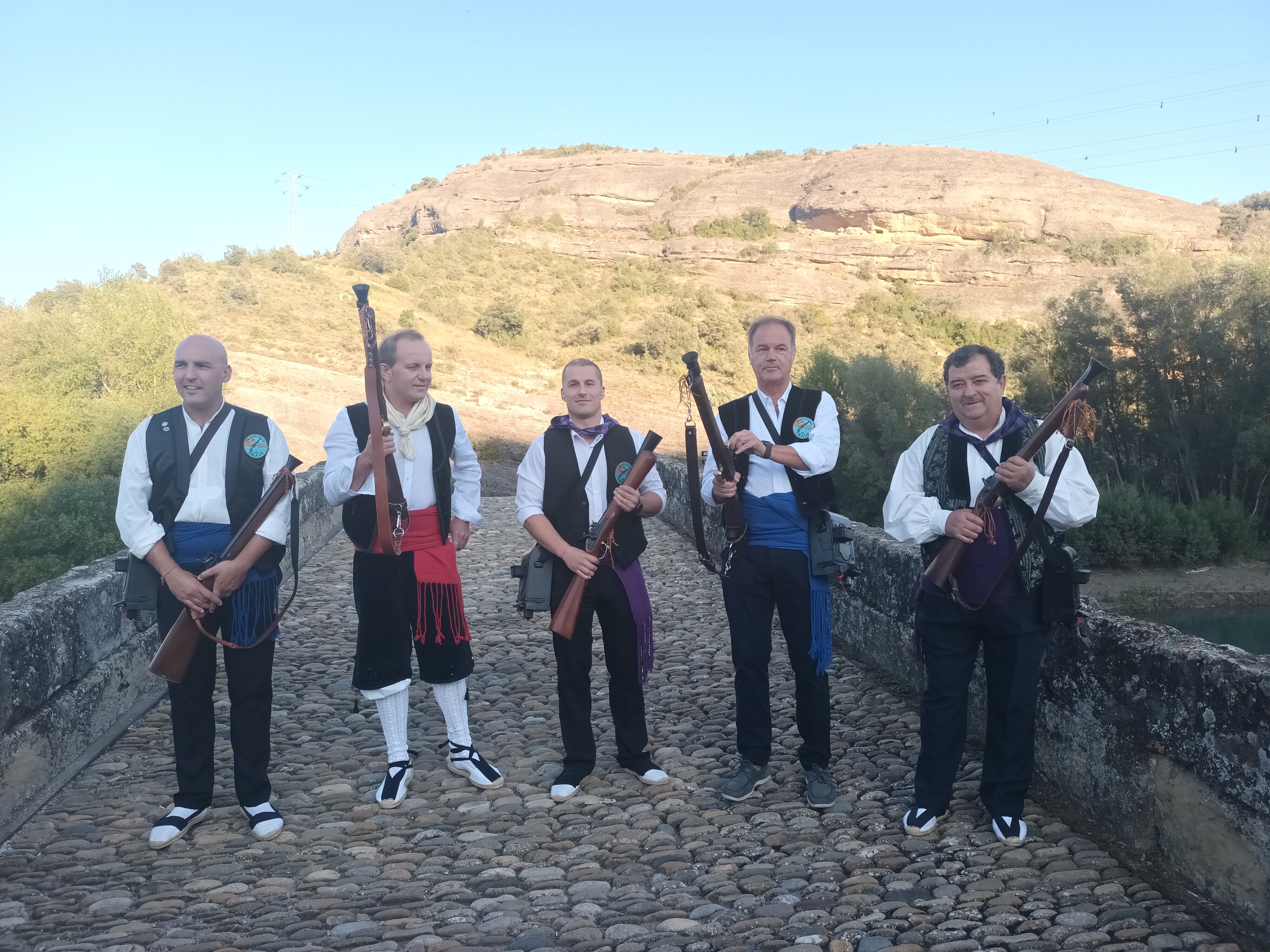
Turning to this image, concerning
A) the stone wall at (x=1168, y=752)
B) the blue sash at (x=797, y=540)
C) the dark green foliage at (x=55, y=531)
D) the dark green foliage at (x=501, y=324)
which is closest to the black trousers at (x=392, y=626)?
the blue sash at (x=797, y=540)

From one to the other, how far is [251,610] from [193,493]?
22.3 inches

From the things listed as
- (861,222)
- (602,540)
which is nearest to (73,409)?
(602,540)

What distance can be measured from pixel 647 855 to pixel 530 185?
72896mm

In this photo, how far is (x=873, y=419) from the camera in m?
18.0

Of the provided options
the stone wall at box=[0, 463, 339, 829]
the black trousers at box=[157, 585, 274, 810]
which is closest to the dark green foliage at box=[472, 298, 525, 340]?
the stone wall at box=[0, 463, 339, 829]

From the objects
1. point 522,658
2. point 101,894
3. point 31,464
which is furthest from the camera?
point 31,464

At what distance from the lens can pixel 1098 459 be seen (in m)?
17.2

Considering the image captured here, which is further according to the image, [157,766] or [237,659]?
[157,766]

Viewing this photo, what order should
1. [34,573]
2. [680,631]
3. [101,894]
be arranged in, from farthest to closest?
[34,573] → [680,631] → [101,894]

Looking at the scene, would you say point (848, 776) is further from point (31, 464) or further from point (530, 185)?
point (530, 185)

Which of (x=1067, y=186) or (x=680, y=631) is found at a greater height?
(x=1067, y=186)

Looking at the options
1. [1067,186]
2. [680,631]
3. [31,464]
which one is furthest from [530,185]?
[680,631]

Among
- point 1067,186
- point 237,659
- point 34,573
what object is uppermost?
point 1067,186

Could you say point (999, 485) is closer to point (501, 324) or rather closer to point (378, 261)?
point (501, 324)
